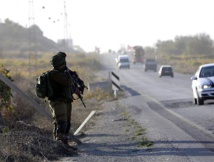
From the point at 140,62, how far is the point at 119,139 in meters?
107

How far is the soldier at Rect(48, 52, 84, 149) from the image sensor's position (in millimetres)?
11852

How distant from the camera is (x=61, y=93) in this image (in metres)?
12.0

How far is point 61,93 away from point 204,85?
11172mm

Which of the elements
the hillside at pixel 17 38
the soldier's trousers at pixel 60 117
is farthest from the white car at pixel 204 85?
the hillside at pixel 17 38

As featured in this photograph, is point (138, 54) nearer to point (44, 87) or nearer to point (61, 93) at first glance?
point (61, 93)

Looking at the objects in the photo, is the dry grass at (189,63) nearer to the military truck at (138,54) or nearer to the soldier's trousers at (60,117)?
the military truck at (138,54)

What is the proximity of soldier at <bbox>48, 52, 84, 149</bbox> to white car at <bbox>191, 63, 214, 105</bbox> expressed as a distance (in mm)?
10697

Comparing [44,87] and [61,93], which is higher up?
[44,87]

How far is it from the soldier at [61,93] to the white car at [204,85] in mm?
10697

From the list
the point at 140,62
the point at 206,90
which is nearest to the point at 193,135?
the point at 206,90

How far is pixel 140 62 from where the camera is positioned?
11962cm

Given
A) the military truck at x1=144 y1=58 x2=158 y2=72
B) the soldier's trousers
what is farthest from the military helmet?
the military truck at x1=144 y1=58 x2=158 y2=72

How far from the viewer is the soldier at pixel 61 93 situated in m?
11.9

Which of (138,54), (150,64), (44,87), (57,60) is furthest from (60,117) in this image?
(138,54)
